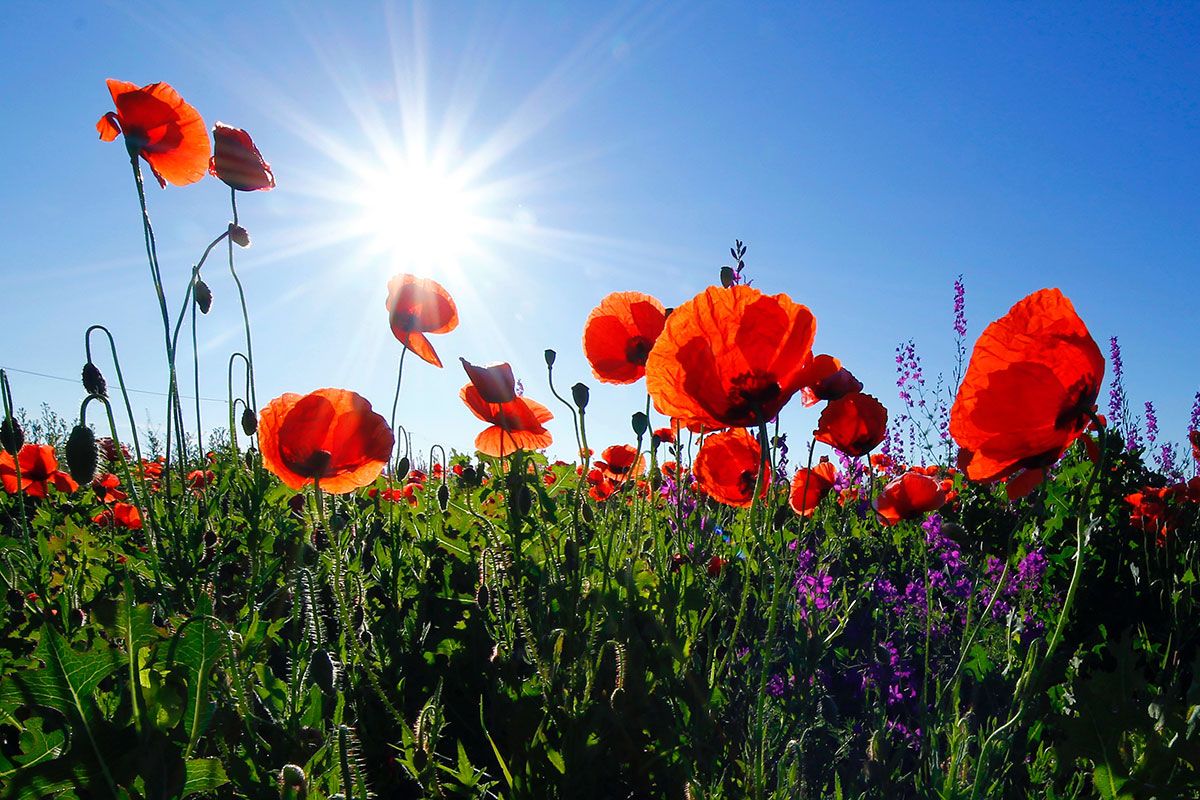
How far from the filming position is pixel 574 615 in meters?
1.70

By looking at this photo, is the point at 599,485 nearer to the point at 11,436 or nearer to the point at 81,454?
the point at 81,454

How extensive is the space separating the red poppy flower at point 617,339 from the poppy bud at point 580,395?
0.22 ft

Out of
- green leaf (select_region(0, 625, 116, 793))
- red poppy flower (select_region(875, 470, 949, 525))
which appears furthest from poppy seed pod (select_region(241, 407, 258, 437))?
red poppy flower (select_region(875, 470, 949, 525))

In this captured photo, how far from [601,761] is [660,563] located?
507 mm

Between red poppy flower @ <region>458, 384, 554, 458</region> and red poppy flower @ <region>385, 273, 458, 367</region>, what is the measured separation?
0.18 meters

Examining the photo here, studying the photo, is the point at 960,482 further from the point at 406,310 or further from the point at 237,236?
the point at 237,236

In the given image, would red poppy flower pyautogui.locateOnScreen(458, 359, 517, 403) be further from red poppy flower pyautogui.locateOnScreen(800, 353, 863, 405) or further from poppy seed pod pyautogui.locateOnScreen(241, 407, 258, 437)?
poppy seed pod pyautogui.locateOnScreen(241, 407, 258, 437)

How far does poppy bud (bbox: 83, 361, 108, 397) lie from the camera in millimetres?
1923

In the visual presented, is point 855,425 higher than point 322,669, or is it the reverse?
point 855,425

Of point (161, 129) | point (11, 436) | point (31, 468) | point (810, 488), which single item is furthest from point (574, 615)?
point (31, 468)

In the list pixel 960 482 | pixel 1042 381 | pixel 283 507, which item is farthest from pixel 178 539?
pixel 960 482

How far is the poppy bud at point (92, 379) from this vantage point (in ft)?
6.31

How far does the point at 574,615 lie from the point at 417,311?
0.97 metres

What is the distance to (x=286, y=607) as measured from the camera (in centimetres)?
211
